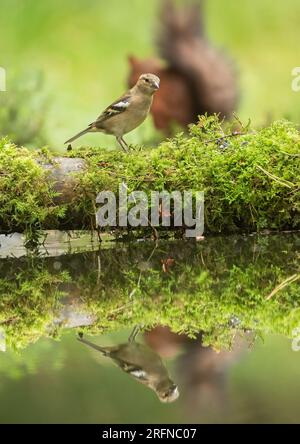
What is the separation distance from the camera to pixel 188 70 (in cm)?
738

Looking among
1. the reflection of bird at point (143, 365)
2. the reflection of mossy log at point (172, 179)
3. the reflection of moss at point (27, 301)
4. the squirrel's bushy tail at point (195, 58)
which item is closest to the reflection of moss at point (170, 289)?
the reflection of moss at point (27, 301)

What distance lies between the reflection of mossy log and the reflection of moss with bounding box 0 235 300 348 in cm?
28

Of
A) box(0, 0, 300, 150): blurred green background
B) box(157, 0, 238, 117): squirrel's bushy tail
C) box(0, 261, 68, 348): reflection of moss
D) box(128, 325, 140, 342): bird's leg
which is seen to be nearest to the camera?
box(128, 325, 140, 342): bird's leg

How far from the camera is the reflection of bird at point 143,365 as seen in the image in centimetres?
216

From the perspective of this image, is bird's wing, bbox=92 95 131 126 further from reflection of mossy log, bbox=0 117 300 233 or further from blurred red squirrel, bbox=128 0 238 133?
blurred red squirrel, bbox=128 0 238 133

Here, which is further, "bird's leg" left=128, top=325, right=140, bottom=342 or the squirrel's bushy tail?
the squirrel's bushy tail

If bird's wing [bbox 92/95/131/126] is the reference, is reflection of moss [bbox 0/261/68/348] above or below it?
below

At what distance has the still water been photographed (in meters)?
2.05

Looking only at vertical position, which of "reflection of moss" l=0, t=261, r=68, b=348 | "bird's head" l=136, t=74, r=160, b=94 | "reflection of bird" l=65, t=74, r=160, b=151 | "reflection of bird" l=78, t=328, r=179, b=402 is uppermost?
"bird's head" l=136, t=74, r=160, b=94

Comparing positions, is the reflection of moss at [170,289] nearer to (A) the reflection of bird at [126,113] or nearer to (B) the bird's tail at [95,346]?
(B) the bird's tail at [95,346]

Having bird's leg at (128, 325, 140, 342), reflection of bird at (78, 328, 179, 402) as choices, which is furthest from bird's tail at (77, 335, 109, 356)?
bird's leg at (128, 325, 140, 342)

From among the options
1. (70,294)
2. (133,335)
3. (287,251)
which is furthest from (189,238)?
(133,335)

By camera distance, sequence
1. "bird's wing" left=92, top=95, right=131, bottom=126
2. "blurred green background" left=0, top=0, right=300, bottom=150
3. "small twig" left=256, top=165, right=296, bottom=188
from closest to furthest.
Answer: "small twig" left=256, top=165, right=296, bottom=188, "bird's wing" left=92, top=95, right=131, bottom=126, "blurred green background" left=0, top=0, right=300, bottom=150

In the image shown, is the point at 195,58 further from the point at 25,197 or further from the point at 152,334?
the point at 152,334
